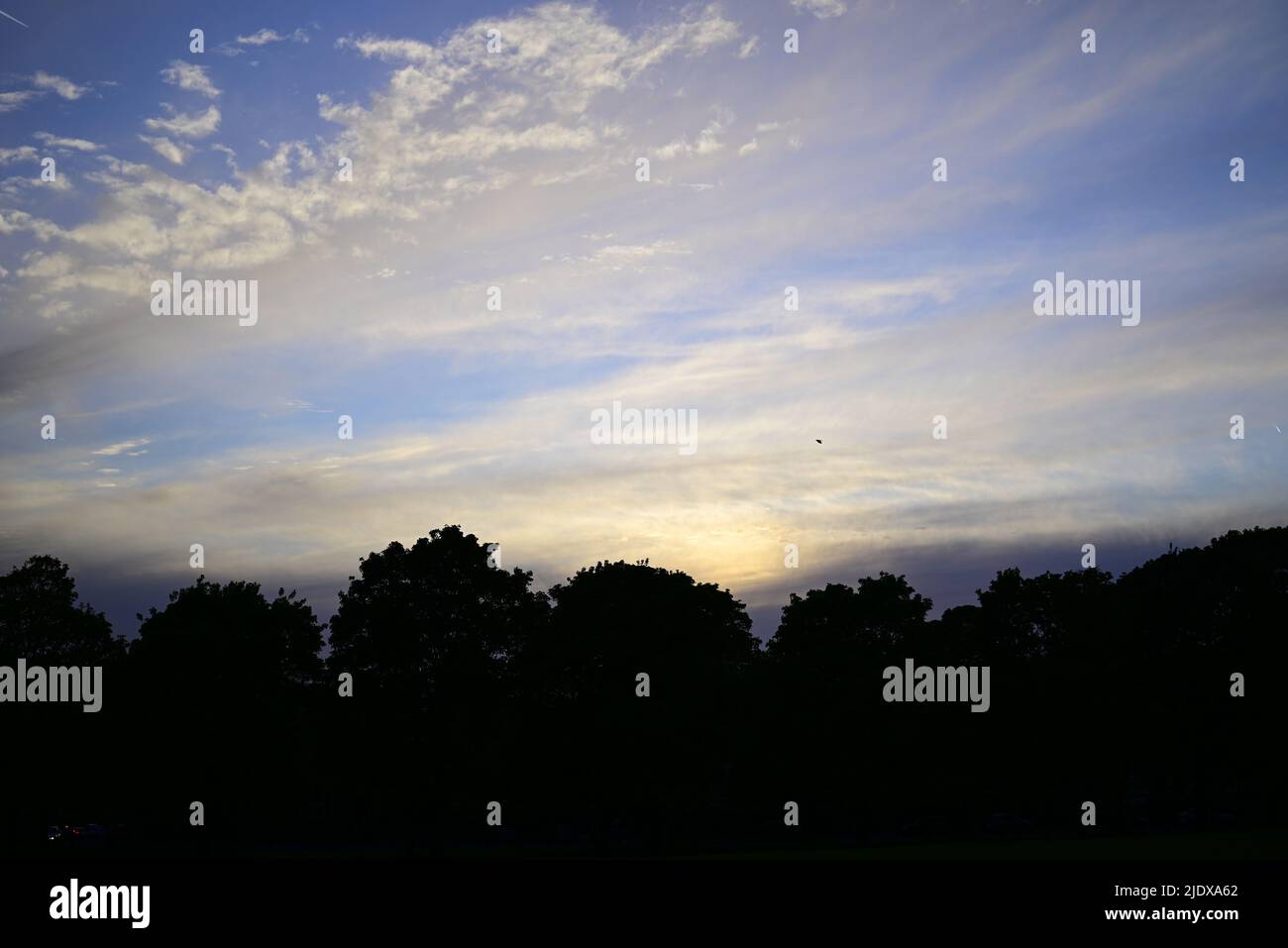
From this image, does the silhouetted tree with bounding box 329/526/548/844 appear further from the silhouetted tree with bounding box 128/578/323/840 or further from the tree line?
the silhouetted tree with bounding box 128/578/323/840

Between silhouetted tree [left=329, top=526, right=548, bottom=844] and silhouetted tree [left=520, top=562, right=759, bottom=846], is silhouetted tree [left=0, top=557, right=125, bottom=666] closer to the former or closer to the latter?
silhouetted tree [left=329, top=526, right=548, bottom=844]

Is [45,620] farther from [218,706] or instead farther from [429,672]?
[429,672]

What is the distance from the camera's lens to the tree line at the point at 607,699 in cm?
7531

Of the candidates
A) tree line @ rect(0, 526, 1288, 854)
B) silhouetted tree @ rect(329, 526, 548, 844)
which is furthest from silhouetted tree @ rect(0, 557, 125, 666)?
silhouetted tree @ rect(329, 526, 548, 844)

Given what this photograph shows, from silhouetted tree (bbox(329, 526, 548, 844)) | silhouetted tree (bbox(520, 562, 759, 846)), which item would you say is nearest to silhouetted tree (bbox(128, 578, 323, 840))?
silhouetted tree (bbox(329, 526, 548, 844))

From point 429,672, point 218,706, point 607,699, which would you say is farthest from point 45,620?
point 607,699

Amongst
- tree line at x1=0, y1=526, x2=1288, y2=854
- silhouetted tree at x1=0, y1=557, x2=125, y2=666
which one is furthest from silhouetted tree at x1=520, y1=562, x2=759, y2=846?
silhouetted tree at x1=0, y1=557, x2=125, y2=666

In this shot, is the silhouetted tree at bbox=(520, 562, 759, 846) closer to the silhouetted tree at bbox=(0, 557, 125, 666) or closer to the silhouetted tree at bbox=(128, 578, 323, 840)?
the silhouetted tree at bbox=(128, 578, 323, 840)

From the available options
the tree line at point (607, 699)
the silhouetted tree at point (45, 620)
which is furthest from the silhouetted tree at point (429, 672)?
the silhouetted tree at point (45, 620)

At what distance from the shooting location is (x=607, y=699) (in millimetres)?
77062

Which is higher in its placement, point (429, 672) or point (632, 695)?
point (429, 672)

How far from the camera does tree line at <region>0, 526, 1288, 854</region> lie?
2965 inches

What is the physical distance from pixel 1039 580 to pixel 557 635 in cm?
4382

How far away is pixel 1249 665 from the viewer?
8075 centimetres
